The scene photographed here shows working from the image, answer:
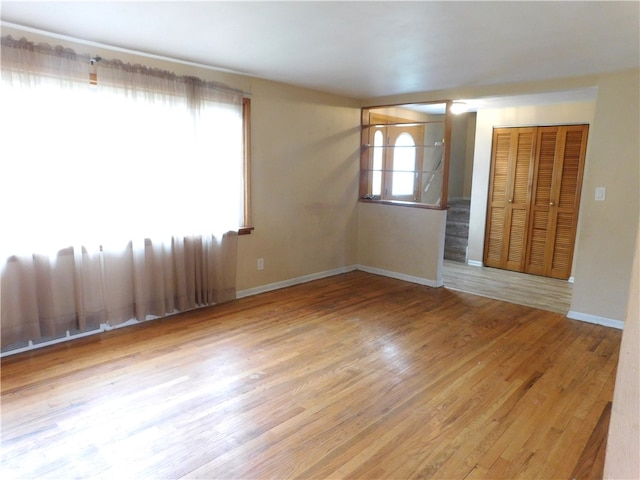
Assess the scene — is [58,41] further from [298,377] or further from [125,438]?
[298,377]

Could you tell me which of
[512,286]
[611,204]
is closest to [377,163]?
[512,286]

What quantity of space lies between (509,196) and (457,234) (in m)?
1.00

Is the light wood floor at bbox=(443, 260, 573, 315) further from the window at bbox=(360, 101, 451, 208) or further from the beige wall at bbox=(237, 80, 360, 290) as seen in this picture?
the beige wall at bbox=(237, 80, 360, 290)

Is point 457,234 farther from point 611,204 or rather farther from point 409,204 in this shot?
point 611,204

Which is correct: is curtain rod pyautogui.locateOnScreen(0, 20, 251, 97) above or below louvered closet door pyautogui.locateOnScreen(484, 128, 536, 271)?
above

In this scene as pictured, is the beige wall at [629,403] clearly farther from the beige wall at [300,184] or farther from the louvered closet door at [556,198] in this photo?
the louvered closet door at [556,198]

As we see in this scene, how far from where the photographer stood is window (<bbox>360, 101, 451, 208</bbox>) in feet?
18.3

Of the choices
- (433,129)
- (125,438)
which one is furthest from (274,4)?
(433,129)

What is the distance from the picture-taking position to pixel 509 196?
18.9ft

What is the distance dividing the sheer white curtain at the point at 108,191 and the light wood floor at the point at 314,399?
1.07ft

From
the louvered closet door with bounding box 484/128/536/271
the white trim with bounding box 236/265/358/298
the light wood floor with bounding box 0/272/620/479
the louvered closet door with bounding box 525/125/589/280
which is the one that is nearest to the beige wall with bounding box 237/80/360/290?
the white trim with bounding box 236/265/358/298

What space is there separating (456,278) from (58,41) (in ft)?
15.9

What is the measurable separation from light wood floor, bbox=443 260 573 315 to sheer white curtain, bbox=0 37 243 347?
9.65ft

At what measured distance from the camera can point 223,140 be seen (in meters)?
3.85
